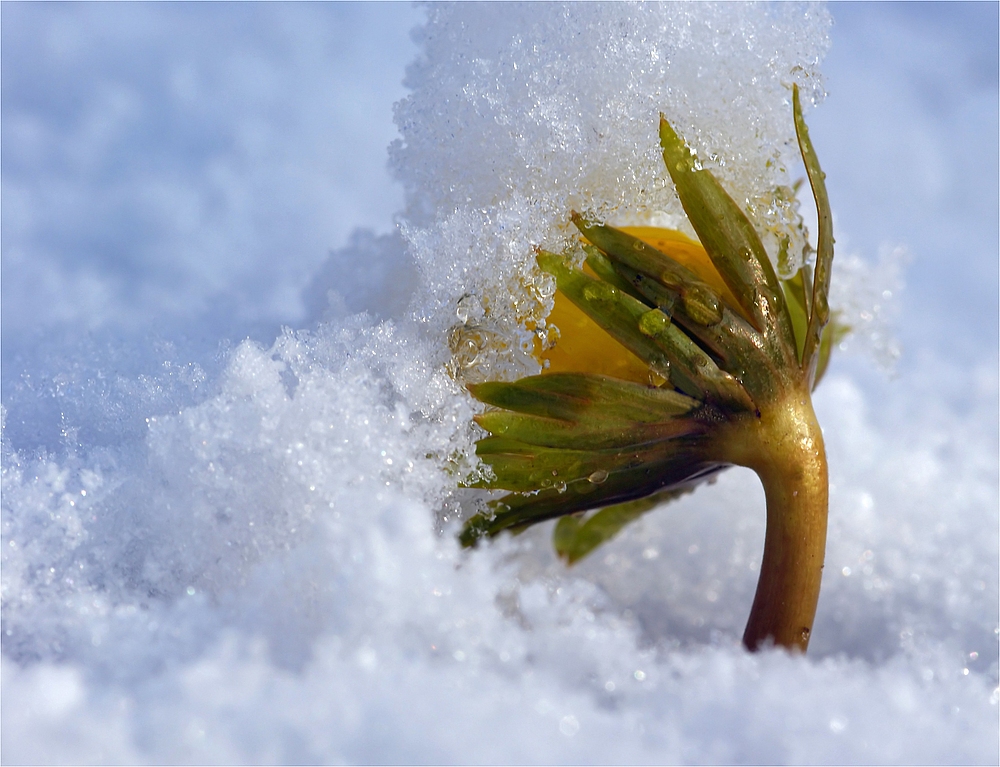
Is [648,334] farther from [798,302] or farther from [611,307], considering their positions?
[798,302]

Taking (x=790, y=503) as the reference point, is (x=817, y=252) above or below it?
above

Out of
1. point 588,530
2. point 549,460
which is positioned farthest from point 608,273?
point 588,530

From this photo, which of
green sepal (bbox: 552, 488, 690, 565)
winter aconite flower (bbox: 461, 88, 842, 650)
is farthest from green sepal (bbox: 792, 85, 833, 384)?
green sepal (bbox: 552, 488, 690, 565)

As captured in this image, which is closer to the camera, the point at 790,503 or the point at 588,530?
the point at 790,503

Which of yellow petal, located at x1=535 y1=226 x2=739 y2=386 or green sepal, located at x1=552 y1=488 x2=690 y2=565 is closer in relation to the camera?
yellow petal, located at x1=535 y1=226 x2=739 y2=386

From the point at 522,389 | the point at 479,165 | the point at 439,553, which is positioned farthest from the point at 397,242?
the point at 439,553

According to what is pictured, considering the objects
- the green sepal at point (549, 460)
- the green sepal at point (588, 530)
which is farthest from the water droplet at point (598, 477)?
the green sepal at point (588, 530)

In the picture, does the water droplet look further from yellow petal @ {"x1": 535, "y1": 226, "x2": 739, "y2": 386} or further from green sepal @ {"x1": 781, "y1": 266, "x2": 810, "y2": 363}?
green sepal @ {"x1": 781, "y1": 266, "x2": 810, "y2": 363}
